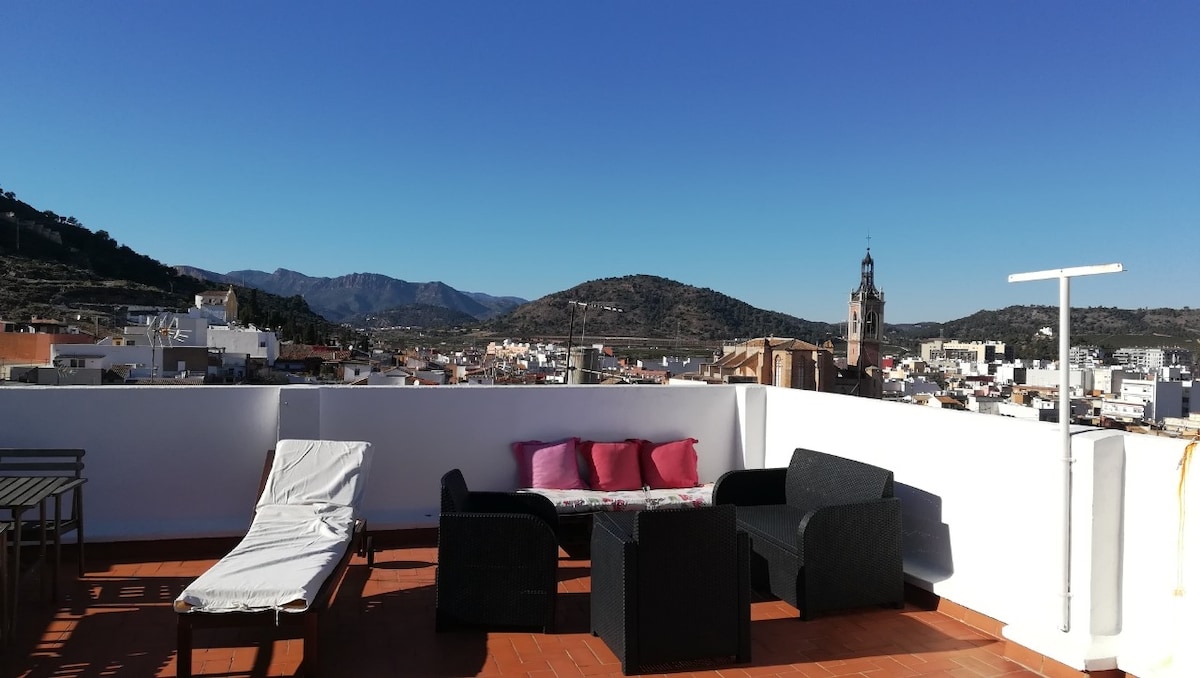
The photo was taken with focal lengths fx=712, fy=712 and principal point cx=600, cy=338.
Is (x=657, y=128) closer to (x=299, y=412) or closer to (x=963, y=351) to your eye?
(x=299, y=412)

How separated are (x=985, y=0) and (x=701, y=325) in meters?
36.7

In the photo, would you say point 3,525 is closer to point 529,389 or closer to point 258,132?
point 529,389

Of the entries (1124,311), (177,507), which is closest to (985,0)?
(177,507)

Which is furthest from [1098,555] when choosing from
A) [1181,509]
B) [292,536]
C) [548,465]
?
[292,536]

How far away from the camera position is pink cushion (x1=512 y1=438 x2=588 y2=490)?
4.53 metres

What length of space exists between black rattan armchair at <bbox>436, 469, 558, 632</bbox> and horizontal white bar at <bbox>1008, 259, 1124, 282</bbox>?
7.13 feet

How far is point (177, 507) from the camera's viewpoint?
419 cm

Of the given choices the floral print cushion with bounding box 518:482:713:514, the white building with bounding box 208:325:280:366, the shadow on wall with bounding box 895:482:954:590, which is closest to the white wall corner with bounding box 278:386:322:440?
the floral print cushion with bounding box 518:482:713:514

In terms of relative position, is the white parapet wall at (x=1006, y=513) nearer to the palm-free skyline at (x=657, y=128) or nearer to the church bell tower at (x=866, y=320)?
the palm-free skyline at (x=657, y=128)

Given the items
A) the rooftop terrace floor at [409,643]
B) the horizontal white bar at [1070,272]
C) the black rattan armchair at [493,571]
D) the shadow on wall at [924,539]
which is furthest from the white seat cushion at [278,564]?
the horizontal white bar at [1070,272]

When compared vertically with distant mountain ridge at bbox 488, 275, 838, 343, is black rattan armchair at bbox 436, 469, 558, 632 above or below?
below

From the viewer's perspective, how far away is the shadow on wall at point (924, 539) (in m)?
3.44

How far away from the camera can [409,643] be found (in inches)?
115

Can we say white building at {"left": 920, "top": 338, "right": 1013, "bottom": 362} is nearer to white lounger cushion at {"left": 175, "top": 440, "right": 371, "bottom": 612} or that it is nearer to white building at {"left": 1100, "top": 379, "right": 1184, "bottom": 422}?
white building at {"left": 1100, "top": 379, "right": 1184, "bottom": 422}
